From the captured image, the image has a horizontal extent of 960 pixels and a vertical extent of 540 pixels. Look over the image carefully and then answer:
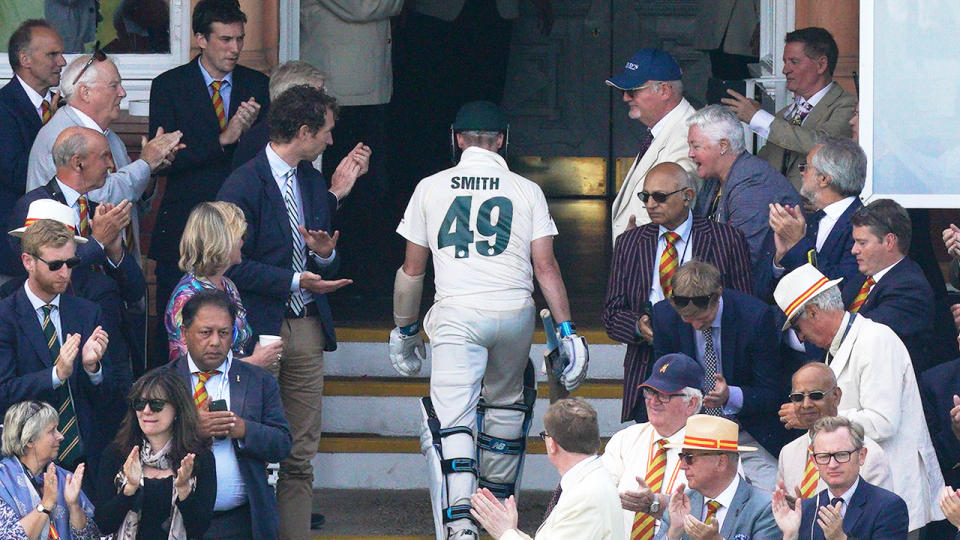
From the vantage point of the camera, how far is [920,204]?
28.9 ft

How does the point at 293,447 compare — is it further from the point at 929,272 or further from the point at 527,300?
the point at 929,272

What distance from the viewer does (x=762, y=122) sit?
9297mm

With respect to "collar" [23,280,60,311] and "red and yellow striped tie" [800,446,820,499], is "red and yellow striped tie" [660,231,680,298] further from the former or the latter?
"collar" [23,280,60,311]

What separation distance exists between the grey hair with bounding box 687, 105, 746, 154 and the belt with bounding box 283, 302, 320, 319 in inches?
74.4

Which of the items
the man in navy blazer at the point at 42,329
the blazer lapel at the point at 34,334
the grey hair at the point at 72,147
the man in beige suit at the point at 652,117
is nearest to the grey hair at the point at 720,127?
the man in beige suit at the point at 652,117

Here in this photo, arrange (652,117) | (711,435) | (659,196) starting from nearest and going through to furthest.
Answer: (711,435) → (659,196) → (652,117)

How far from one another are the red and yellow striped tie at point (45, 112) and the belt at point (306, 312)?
1.62 metres

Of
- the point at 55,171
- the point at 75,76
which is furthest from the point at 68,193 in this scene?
the point at 75,76

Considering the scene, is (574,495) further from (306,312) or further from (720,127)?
(720,127)

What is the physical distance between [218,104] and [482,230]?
67.3 inches

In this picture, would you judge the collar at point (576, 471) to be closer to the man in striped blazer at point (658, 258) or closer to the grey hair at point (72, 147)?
the man in striped blazer at point (658, 258)

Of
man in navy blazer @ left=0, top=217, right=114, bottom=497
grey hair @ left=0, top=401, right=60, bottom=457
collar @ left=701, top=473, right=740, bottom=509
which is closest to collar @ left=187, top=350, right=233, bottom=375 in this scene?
man in navy blazer @ left=0, top=217, right=114, bottom=497

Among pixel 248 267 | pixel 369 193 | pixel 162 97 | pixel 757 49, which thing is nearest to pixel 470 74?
pixel 369 193

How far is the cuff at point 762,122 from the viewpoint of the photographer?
9.28m
